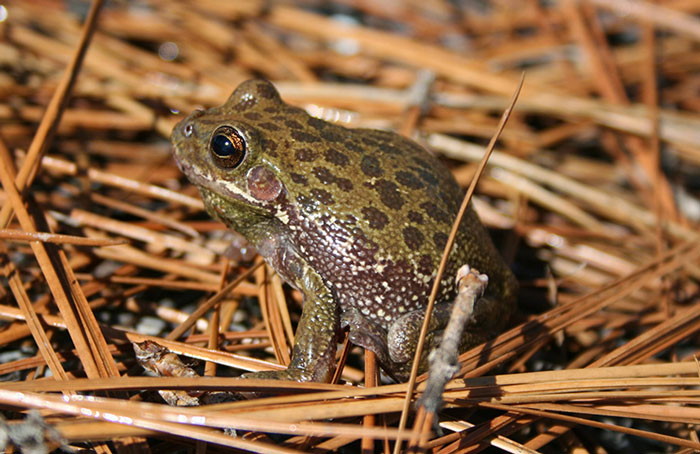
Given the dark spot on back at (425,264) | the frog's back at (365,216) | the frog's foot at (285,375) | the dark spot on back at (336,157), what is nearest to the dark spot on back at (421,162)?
the frog's back at (365,216)

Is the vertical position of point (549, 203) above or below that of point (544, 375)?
above

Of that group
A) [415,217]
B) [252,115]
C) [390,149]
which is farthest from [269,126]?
[415,217]

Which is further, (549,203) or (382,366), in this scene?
(549,203)

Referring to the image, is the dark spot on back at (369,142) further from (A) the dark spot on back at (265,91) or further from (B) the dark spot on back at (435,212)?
(A) the dark spot on back at (265,91)

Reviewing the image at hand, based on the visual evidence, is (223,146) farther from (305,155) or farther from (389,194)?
(389,194)

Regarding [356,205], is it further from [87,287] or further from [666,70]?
[666,70]

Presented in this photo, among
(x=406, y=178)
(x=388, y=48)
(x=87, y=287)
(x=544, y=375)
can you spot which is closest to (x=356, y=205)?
(x=406, y=178)
